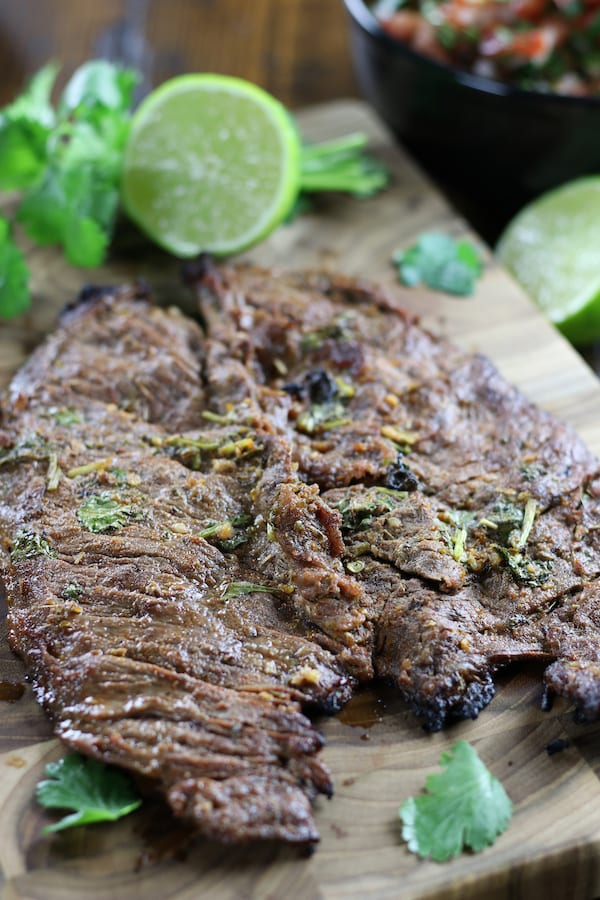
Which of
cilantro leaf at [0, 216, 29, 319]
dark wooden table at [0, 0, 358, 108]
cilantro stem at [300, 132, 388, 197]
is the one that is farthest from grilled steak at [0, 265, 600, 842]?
dark wooden table at [0, 0, 358, 108]

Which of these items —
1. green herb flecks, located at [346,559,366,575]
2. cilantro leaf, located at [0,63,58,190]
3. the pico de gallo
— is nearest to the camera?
green herb flecks, located at [346,559,366,575]

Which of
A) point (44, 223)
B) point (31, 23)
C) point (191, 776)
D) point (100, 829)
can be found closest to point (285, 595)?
point (191, 776)

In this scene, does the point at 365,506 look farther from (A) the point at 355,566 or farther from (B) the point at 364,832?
(B) the point at 364,832

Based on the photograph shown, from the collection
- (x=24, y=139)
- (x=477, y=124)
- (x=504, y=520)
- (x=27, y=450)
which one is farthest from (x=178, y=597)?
(x=477, y=124)

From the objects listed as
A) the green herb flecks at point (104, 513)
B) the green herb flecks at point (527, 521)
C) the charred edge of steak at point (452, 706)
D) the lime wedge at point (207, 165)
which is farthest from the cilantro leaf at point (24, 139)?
the charred edge of steak at point (452, 706)

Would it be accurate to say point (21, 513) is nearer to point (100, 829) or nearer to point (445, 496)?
point (100, 829)

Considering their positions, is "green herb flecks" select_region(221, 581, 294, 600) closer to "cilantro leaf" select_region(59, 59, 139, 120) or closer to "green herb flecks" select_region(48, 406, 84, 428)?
"green herb flecks" select_region(48, 406, 84, 428)

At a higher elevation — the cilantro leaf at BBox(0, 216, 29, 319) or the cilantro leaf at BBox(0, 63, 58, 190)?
the cilantro leaf at BBox(0, 63, 58, 190)
